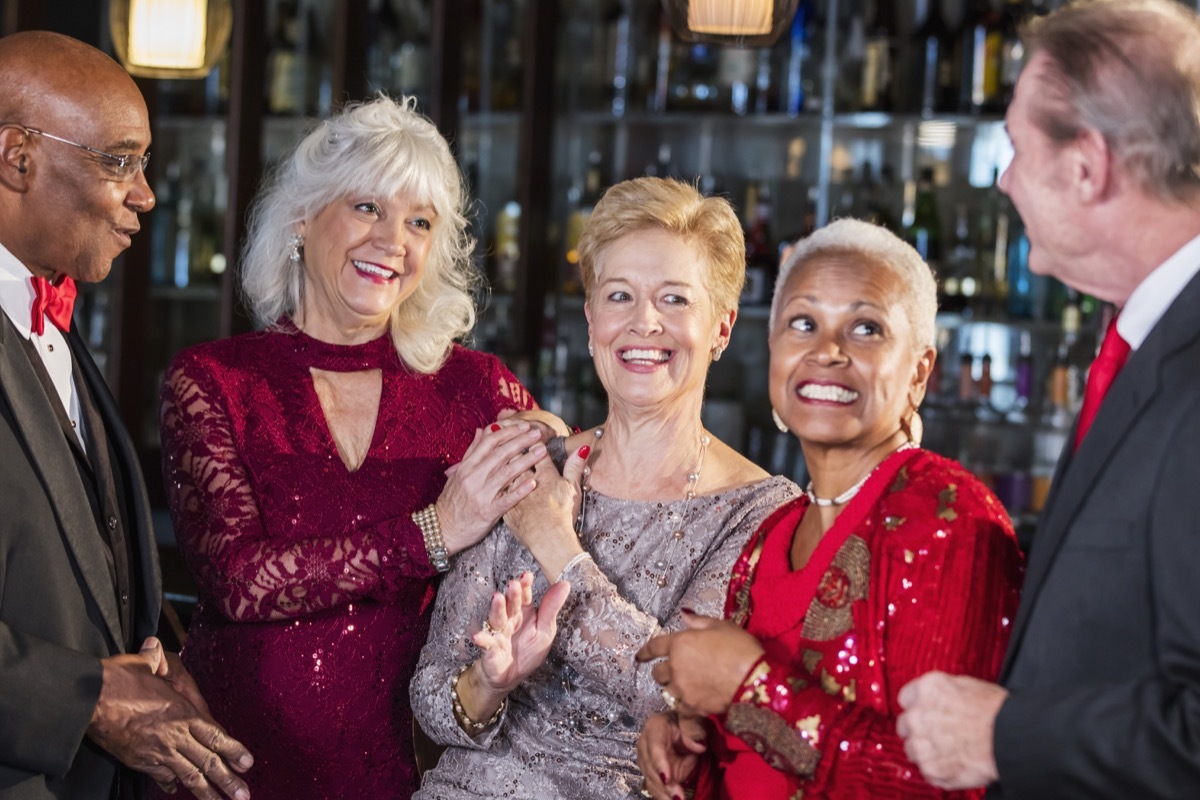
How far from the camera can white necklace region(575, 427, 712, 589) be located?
2.10 meters

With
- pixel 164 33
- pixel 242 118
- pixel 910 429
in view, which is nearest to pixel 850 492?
pixel 910 429

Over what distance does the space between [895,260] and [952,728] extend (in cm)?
60

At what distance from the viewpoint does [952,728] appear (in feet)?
4.25

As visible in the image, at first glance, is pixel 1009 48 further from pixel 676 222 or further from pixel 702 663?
pixel 702 663

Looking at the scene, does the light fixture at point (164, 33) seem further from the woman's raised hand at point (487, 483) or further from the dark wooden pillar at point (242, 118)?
the woman's raised hand at point (487, 483)

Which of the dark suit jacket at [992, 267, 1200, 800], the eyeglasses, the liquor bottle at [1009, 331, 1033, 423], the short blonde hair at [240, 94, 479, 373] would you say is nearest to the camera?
the dark suit jacket at [992, 267, 1200, 800]

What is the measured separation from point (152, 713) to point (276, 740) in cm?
47

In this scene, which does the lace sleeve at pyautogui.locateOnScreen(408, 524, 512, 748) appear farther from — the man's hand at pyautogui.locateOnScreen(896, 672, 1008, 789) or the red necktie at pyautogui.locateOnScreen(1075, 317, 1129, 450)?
the red necktie at pyautogui.locateOnScreen(1075, 317, 1129, 450)

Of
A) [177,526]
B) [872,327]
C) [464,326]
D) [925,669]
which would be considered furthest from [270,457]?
[925,669]

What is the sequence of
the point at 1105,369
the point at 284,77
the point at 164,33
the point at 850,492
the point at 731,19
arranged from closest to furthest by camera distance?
the point at 1105,369 < the point at 850,492 < the point at 731,19 < the point at 164,33 < the point at 284,77

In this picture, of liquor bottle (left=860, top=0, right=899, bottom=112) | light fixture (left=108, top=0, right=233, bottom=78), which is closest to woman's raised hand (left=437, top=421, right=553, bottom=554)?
light fixture (left=108, top=0, right=233, bottom=78)

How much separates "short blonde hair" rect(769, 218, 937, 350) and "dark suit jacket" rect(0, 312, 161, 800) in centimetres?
100

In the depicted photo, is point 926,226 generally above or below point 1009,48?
below

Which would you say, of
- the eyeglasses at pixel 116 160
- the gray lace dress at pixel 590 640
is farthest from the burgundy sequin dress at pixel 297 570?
the eyeglasses at pixel 116 160
